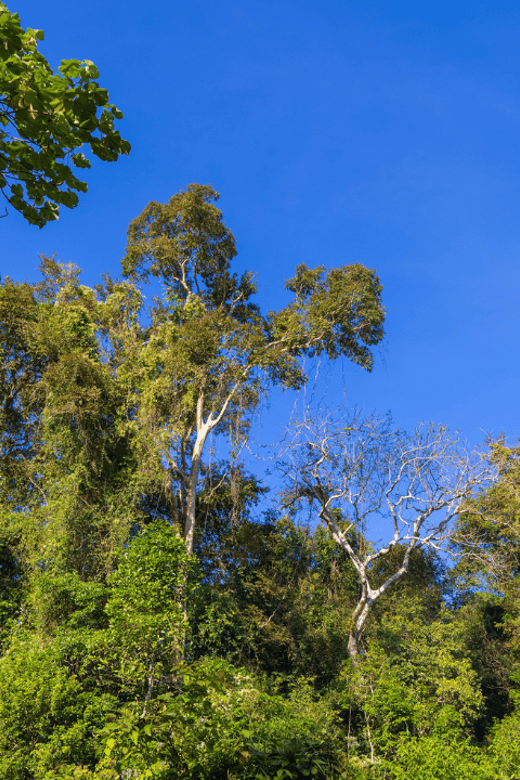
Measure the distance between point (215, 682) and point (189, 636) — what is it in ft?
21.0

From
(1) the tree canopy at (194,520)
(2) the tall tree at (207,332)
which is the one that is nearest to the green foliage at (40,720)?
(1) the tree canopy at (194,520)

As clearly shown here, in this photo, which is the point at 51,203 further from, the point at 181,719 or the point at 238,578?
the point at 238,578

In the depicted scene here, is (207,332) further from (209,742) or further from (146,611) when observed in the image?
(209,742)

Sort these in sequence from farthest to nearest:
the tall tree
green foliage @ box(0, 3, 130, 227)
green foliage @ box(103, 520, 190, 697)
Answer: the tall tree → green foliage @ box(103, 520, 190, 697) → green foliage @ box(0, 3, 130, 227)

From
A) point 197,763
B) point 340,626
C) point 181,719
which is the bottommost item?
point 197,763

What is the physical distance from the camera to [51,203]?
3.32 m

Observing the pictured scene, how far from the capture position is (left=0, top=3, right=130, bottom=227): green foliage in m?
2.65

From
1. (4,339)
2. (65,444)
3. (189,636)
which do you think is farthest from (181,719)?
(4,339)

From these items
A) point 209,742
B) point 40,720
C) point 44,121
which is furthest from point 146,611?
point 44,121

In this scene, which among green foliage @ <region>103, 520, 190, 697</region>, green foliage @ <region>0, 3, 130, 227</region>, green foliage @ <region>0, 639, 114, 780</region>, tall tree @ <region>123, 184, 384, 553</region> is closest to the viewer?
green foliage @ <region>0, 3, 130, 227</region>

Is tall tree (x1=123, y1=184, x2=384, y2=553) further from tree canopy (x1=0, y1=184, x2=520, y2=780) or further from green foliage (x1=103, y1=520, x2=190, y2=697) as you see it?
green foliage (x1=103, y1=520, x2=190, y2=697)

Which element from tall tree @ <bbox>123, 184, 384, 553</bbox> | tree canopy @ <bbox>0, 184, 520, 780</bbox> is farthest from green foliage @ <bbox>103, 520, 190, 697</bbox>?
tall tree @ <bbox>123, 184, 384, 553</bbox>

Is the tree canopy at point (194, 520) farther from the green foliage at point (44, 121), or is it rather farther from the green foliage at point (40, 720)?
the green foliage at point (44, 121)

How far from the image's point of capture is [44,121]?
2.83 meters
